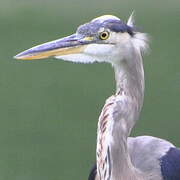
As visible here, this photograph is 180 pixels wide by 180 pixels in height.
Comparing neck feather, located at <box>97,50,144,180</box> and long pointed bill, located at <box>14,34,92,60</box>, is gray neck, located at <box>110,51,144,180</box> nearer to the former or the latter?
neck feather, located at <box>97,50,144,180</box>

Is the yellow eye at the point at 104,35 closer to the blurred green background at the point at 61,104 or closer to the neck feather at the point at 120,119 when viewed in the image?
the neck feather at the point at 120,119

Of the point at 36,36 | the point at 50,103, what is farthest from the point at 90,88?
the point at 36,36

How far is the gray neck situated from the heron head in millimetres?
49

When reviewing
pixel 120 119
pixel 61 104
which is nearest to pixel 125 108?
pixel 120 119

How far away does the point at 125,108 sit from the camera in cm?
212

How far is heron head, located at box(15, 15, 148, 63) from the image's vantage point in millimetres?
2146

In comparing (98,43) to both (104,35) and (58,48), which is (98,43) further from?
(58,48)

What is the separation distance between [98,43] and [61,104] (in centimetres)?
213

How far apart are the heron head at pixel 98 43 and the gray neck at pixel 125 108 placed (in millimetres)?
49

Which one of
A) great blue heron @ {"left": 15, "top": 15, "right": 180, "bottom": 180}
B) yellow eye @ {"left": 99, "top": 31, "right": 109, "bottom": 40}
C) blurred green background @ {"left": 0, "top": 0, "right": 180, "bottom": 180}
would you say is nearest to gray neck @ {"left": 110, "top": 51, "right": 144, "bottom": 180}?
great blue heron @ {"left": 15, "top": 15, "right": 180, "bottom": 180}

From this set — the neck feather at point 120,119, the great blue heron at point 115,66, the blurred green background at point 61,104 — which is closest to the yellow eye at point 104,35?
the great blue heron at point 115,66

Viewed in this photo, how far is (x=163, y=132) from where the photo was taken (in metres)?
3.83

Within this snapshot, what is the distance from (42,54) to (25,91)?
235 cm

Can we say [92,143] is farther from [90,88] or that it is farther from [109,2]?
[109,2]
